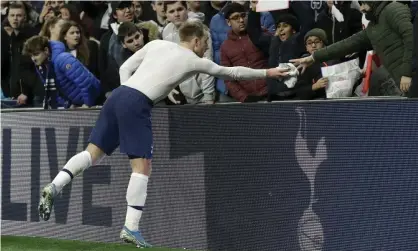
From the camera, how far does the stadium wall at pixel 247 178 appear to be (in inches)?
303

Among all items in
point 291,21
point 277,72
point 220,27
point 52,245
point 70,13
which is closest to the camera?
point 277,72

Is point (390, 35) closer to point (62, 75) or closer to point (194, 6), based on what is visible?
point (194, 6)

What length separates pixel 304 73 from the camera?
9.79 meters

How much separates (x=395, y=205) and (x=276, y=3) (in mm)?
3304

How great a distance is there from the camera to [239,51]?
33.8 ft

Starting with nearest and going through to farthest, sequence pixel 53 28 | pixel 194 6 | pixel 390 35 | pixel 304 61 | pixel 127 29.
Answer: pixel 390 35 → pixel 304 61 → pixel 127 29 → pixel 194 6 → pixel 53 28

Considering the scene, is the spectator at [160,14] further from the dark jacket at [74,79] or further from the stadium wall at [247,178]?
the stadium wall at [247,178]

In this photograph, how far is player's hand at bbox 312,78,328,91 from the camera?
9469 mm

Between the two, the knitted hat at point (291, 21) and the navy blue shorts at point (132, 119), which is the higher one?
the knitted hat at point (291, 21)

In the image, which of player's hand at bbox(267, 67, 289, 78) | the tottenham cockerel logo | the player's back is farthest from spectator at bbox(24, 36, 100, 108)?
the tottenham cockerel logo

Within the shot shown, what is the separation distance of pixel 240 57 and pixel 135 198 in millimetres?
2473

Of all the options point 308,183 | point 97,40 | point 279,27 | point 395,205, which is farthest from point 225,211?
point 97,40

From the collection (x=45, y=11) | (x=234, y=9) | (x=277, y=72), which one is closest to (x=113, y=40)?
(x=234, y=9)

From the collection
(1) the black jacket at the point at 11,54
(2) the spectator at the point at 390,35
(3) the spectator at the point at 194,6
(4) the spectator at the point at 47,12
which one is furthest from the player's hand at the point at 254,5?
(1) the black jacket at the point at 11,54
